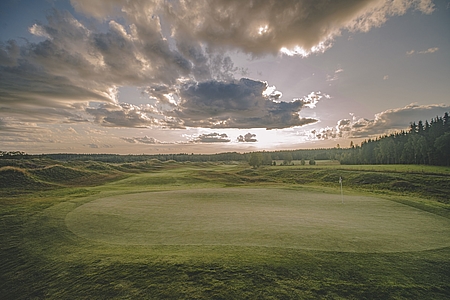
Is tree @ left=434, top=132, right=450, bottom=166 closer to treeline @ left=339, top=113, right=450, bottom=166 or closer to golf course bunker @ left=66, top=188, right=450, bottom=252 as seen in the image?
treeline @ left=339, top=113, right=450, bottom=166

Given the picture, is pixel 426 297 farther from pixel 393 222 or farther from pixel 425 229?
pixel 393 222

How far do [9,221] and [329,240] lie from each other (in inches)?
683

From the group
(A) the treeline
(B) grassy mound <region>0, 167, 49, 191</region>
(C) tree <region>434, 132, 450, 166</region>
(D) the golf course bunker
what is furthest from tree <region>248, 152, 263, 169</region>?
(D) the golf course bunker

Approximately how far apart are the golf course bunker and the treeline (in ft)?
227

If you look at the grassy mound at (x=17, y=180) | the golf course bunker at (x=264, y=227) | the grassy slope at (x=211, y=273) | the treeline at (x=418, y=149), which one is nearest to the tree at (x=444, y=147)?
the treeline at (x=418, y=149)

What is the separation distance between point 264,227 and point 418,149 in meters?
88.0

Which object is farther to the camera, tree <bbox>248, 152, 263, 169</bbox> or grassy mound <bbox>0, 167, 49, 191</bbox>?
tree <bbox>248, 152, 263, 169</bbox>

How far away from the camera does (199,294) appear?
17.8 ft

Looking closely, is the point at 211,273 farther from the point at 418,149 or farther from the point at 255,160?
the point at 418,149

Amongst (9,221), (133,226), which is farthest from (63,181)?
(133,226)

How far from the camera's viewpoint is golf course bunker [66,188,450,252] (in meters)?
9.12

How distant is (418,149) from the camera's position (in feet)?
241

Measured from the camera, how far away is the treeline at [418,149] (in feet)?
213

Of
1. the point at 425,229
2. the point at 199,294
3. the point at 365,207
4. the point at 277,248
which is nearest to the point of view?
Answer: the point at 199,294
